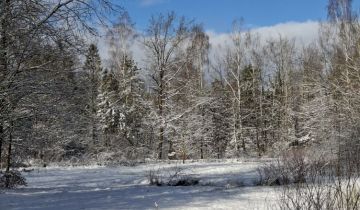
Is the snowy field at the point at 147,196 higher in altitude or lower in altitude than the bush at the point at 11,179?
lower

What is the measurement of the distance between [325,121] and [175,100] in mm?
12061

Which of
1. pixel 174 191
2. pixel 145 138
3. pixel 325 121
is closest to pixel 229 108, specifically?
pixel 145 138

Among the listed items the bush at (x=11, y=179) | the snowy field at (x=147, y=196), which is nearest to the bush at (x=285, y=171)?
the snowy field at (x=147, y=196)

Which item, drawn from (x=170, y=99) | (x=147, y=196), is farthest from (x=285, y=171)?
(x=170, y=99)

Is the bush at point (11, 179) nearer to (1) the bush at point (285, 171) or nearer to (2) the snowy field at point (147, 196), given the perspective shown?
(2) the snowy field at point (147, 196)

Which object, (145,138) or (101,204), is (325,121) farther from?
(101,204)

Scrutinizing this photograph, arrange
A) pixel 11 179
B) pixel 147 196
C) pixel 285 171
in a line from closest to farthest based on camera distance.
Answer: pixel 147 196 < pixel 285 171 < pixel 11 179

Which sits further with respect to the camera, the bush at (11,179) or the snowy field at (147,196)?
the bush at (11,179)

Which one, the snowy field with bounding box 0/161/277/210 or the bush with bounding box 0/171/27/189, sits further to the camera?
the bush with bounding box 0/171/27/189

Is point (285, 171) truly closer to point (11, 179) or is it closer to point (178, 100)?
point (11, 179)

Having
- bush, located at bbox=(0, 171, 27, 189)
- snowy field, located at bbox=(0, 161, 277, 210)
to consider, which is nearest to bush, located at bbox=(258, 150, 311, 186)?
snowy field, located at bbox=(0, 161, 277, 210)

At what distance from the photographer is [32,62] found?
1342cm

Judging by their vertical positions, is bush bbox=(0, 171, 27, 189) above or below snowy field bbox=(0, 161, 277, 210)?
above

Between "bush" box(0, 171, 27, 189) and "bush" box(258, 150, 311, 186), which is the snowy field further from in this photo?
"bush" box(258, 150, 311, 186)
